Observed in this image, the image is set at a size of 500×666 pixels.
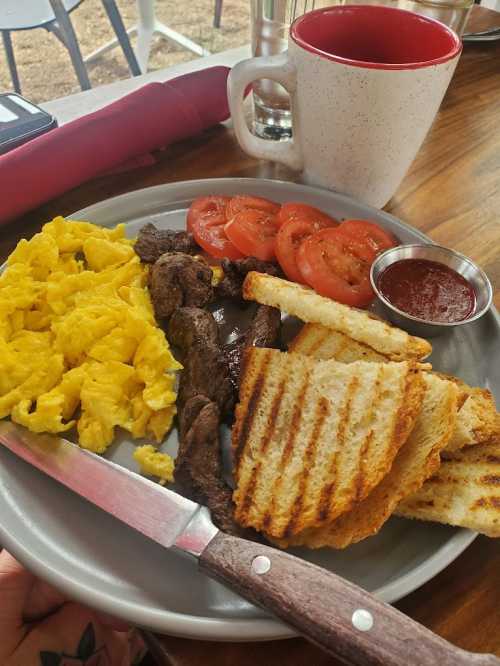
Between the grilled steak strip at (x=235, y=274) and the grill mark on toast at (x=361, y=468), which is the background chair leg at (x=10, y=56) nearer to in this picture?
the grilled steak strip at (x=235, y=274)

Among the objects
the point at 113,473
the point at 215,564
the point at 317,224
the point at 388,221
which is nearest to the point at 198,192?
the point at 317,224

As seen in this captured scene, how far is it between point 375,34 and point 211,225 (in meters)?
1.04

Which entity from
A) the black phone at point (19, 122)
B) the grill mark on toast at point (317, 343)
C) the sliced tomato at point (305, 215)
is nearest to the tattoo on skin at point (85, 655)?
the grill mark on toast at point (317, 343)

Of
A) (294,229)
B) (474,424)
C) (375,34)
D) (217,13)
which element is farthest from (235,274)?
(217,13)

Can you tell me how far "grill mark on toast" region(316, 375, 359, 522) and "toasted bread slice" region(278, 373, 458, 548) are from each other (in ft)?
0.20

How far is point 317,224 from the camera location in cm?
233

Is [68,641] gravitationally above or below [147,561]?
below

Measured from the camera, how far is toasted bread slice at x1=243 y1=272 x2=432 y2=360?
1.83 m

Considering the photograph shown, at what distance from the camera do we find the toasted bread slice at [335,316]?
183cm

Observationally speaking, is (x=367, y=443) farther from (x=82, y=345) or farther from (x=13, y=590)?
(x=13, y=590)

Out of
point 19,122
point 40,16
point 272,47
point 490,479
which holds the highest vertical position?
point 272,47

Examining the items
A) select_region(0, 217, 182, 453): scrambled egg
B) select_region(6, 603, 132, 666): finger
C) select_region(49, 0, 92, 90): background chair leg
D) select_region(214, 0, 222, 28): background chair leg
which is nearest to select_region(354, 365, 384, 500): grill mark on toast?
select_region(0, 217, 182, 453): scrambled egg

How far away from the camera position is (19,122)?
270cm

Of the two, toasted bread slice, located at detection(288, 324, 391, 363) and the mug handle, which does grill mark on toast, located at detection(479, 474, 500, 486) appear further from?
the mug handle
